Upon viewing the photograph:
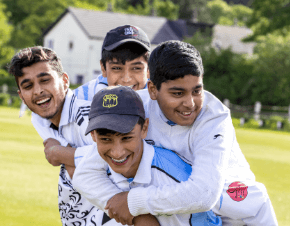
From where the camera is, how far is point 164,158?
265 cm

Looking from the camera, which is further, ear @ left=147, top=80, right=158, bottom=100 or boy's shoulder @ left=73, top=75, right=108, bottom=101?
boy's shoulder @ left=73, top=75, right=108, bottom=101

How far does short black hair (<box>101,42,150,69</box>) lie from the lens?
3.73 metres

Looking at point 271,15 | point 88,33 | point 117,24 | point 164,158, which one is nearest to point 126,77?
point 164,158

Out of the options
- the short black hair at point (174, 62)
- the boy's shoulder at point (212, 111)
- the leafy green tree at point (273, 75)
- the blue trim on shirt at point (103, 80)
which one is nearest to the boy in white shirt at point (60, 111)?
the blue trim on shirt at point (103, 80)

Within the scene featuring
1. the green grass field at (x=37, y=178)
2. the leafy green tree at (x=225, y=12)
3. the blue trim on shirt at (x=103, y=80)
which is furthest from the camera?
the leafy green tree at (x=225, y=12)

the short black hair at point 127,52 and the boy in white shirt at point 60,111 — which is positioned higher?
the short black hair at point 127,52

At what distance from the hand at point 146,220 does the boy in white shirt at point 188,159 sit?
5 cm

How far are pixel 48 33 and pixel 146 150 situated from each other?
160 feet

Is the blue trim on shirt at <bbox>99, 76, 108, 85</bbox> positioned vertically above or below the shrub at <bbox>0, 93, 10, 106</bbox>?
above

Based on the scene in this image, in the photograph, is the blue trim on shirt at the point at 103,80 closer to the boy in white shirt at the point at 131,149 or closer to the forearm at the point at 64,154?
the forearm at the point at 64,154

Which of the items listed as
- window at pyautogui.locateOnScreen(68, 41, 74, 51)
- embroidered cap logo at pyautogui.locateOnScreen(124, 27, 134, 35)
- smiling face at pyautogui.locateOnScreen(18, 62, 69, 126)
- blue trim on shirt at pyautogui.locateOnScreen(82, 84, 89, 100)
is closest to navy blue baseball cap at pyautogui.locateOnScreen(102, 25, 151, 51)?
embroidered cap logo at pyautogui.locateOnScreen(124, 27, 134, 35)

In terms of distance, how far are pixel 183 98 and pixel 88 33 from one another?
4078 centimetres

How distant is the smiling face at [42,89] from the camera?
11.2 feet

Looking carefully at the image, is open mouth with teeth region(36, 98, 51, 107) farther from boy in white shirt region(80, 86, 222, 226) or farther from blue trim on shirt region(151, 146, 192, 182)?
blue trim on shirt region(151, 146, 192, 182)
